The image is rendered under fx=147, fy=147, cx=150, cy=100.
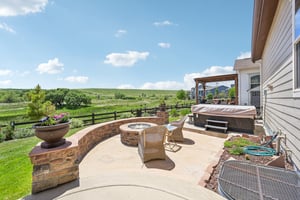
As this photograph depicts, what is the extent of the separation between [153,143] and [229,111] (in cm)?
414

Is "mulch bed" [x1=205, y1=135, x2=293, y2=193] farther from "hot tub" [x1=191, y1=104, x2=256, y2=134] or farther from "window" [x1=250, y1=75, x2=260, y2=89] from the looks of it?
"window" [x1=250, y1=75, x2=260, y2=89]

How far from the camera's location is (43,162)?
2.17m

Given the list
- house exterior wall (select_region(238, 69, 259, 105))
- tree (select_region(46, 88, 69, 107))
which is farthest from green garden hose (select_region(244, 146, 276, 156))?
tree (select_region(46, 88, 69, 107))

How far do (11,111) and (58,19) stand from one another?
38.9 meters

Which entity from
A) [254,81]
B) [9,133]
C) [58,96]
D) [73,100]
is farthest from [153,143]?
[73,100]

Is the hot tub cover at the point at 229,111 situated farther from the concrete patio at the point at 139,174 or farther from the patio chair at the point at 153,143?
the patio chair at the point at 153,143

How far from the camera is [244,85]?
1127 cm

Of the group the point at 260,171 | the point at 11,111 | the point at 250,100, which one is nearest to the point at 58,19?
the point at 260,171

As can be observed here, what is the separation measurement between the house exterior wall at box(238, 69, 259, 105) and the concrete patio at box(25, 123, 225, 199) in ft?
26.2

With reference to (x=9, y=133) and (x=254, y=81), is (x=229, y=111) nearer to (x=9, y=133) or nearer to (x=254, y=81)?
(x=254, y=81)

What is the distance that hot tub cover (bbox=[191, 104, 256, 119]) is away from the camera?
18.8ft

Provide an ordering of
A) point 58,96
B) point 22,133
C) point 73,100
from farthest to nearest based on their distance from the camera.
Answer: point 73,100, point 58,96, point 22,133

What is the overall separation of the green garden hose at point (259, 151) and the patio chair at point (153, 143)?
190 cm

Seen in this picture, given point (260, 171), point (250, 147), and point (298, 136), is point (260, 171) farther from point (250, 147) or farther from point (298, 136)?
point (250, 147)
